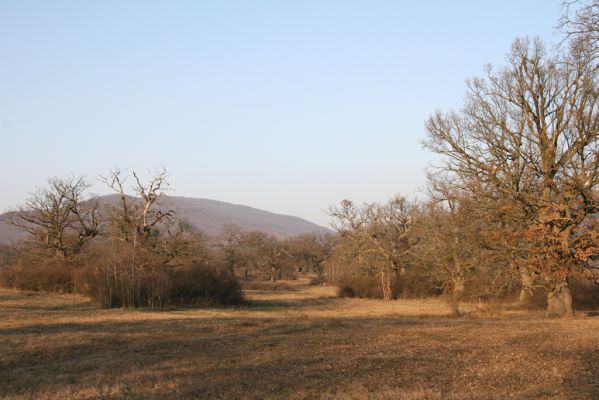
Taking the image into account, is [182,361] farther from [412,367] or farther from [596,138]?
[596,138]

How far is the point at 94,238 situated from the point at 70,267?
34.4 feet

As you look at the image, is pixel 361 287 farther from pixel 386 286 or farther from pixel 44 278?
pixel 44 278

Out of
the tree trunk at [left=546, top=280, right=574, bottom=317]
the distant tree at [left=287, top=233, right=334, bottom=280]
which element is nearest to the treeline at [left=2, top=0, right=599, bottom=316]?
the tree trunk at [left=546, top=280, right=574, bottom=317]

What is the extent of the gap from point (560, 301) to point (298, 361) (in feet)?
52.9

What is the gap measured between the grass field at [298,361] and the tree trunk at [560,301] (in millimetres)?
5146

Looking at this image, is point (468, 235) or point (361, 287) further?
point (361, 287)

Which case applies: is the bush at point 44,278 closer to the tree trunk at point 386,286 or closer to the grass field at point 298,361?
the grass field at point 298,361

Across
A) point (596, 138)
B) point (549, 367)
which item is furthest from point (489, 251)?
point (549, 367)

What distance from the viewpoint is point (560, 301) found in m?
22.8

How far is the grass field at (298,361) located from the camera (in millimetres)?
8242

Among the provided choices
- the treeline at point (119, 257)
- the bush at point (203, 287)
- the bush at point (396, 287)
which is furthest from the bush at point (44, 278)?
the bush at point (396, 287)

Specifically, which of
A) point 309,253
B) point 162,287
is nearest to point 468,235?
point 162,287

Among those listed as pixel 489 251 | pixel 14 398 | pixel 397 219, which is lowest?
pixel 14 398

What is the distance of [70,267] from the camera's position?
3600 cm
